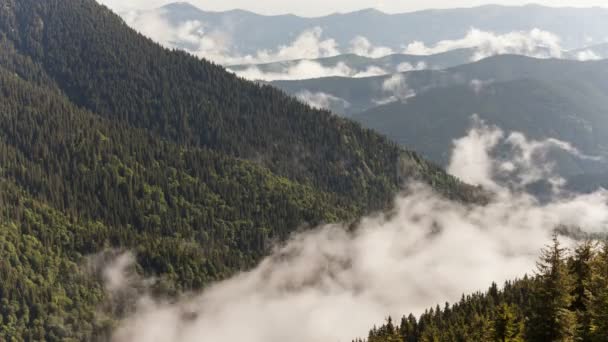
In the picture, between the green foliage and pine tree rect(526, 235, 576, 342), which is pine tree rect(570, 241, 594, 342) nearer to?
the green foliage

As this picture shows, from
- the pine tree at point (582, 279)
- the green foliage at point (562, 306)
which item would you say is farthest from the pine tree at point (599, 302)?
the pine tree at point (582, 279)

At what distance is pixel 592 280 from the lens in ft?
274

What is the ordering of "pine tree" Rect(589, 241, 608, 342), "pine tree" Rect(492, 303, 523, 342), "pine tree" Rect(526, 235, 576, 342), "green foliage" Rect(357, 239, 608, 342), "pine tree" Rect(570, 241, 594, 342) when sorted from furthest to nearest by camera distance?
"pine tree" Rect(570, 241, 594, 342) → "pine tree" Rect(589, 241, 608, 342) → "green foliage" Rect(357, 239, 608, 342) → "pine tree" Rect(526, 235, 576, 342) → "pine tree" Rect(492, 303, 523, 342)

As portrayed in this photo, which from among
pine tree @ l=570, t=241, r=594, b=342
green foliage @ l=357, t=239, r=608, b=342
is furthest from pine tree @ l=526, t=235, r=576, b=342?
pine tree @ l=570, t=241, r=594, b=342

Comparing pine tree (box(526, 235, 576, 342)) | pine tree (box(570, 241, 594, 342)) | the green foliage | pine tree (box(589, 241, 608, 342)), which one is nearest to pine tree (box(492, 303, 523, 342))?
the green foliage

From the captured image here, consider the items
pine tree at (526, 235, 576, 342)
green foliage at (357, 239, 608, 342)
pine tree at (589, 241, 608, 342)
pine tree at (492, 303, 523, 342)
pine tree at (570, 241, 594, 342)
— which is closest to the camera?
pine tree at (492, 303, 523, 342)

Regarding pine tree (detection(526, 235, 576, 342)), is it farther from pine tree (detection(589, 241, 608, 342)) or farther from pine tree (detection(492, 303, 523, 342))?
pine tree (detection(492, 303, 523, 342))

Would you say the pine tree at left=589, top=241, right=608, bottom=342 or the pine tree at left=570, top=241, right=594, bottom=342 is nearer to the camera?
the pine tree at left=589, top=241, right=608, bottom=342

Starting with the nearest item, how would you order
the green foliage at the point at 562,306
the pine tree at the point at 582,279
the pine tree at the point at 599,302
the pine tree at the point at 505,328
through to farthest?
the pine tree at the point at 505,328, the green foliage at the point at 562,306, the pine tree at the point at 599,302, the pine tree at the point at 582,279

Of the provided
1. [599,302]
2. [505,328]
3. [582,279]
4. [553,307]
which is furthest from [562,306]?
[582,279]

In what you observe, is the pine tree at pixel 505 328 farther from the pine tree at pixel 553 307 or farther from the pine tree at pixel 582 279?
the pine tree at pixel 582 279

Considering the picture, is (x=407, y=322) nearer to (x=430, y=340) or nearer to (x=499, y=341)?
(x=430, y=340)

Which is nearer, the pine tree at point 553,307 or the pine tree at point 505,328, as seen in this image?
the pine tree at point 505,328

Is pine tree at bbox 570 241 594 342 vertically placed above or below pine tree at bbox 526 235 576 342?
above
